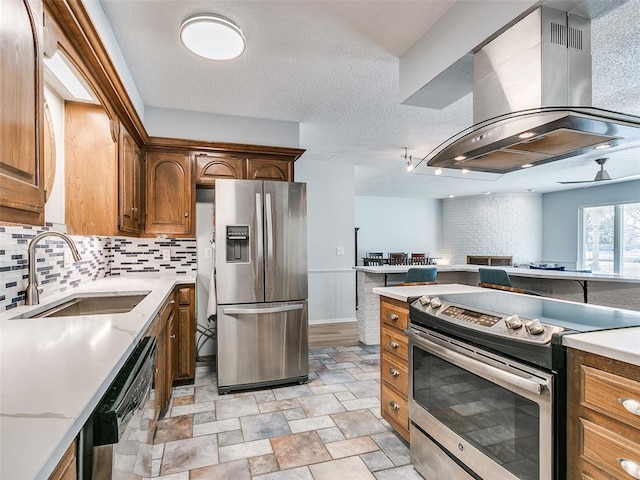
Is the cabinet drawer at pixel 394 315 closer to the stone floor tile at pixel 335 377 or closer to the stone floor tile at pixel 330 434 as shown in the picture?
the stone floor tile at pixel 330 434

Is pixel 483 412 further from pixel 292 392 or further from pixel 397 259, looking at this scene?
pixel 397 259

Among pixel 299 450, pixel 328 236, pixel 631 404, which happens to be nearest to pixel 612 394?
pixel 631 404

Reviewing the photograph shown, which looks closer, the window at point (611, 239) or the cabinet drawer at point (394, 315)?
the cabinet drawer at point (394, 315)

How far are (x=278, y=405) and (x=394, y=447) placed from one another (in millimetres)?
988

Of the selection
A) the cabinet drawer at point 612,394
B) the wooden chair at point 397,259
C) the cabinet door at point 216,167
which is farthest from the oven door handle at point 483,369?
the wooden chair at point 397,259

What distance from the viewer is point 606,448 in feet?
3.54

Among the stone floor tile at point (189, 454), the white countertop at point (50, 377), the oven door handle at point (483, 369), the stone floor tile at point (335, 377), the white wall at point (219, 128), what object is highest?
the white wall at point (219, 128)

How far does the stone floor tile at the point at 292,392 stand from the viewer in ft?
9.66

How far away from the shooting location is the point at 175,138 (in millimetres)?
3287

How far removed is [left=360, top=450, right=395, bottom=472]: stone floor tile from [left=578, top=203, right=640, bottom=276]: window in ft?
23.4

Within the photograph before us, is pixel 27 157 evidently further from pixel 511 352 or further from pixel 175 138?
pixel 175 138

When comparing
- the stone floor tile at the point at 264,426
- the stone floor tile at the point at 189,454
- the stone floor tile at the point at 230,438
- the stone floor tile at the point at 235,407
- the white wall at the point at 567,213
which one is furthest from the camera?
the white wall at the point at 567,213

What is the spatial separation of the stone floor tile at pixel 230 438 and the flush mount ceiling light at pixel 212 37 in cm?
242

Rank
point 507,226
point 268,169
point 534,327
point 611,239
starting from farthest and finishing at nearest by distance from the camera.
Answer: point 507,226
point 611,239
point 268,169
point 534,327
